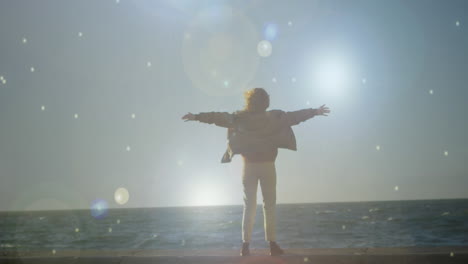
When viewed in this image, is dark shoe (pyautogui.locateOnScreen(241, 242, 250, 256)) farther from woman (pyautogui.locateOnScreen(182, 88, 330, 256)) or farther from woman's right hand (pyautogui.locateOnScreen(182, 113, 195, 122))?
woman's right hand (pyautogui.locateOnScreen(182, 113, 195, 122))

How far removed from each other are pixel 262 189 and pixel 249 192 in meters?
0.17

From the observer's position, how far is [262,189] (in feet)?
19.1

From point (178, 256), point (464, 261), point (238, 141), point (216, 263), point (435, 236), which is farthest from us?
point (435, 236)

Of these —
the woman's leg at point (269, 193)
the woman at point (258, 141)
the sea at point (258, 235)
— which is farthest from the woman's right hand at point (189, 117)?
the sea at point (258, 235)

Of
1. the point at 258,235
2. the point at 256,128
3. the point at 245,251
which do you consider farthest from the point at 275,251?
the point at 258,235

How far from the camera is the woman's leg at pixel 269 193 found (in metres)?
5.74

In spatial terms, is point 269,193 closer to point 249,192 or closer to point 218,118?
point 249,192

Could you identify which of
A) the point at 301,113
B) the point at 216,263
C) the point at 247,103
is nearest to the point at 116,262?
the point at 216,263

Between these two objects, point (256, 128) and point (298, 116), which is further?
point (298, 116)

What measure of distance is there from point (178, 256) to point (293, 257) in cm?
136

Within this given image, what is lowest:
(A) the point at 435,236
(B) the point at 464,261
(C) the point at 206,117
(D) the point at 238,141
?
(A) the point at 435,236

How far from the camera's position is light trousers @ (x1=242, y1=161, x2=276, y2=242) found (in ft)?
18.8

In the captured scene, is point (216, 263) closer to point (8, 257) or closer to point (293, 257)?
point (293, 257)

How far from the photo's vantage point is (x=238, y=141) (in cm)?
594
